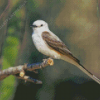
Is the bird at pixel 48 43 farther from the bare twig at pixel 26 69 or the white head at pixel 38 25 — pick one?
the bare twig at pixel 26 69

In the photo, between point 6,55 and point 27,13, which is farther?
point 27,13

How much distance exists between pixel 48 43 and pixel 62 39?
0.40 feet

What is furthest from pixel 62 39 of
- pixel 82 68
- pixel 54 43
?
pixel 82 68

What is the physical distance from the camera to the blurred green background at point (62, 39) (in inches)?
42.1

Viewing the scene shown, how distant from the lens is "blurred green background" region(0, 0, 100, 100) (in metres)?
1.07

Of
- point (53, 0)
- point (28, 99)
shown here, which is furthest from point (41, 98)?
point (53, 0)

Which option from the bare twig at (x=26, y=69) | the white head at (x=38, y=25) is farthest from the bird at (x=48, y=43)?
the bare twig at (x=26, y=69)

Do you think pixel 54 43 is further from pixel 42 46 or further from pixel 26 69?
pixel 26 69

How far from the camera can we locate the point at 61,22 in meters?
1.15

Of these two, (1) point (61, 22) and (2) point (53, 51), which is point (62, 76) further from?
(1) point (61, 22)

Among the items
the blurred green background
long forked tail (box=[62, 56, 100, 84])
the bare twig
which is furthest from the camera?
the blurred green background

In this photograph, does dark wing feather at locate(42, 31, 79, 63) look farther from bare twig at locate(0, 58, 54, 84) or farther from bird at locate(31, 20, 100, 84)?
bare twig at locate(0, 58, 54, 84)

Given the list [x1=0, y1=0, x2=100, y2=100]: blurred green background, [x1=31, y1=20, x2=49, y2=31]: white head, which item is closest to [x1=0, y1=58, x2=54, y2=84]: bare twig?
[x1=0, y1=0, x2=100, y2=100]: blurred green background

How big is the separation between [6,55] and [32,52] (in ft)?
0.47
